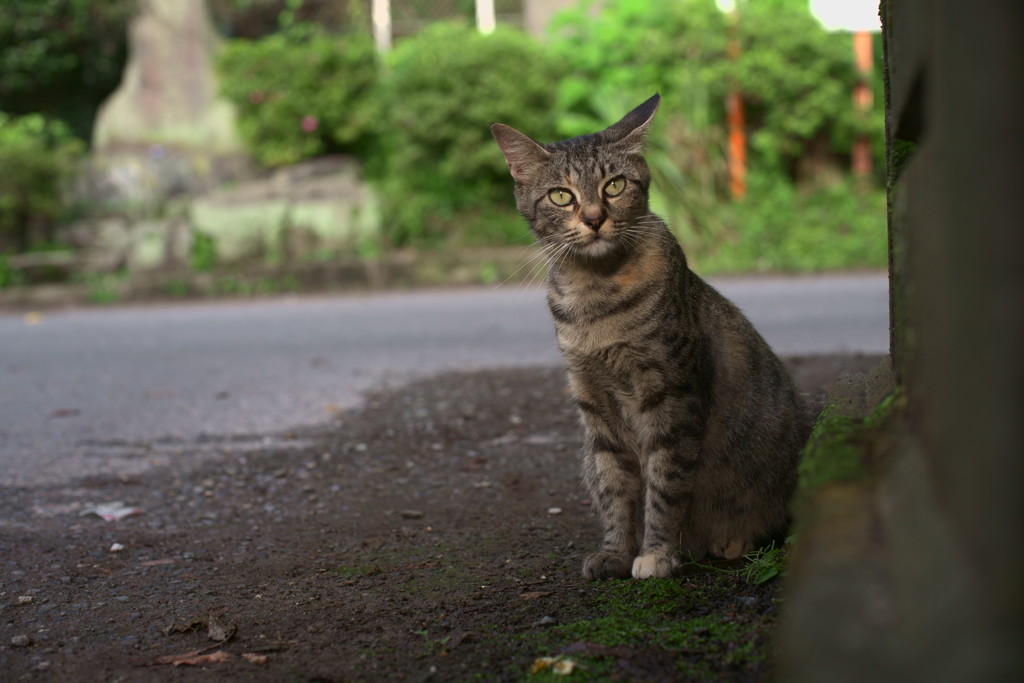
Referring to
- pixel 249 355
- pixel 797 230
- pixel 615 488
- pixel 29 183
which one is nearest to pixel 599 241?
pixel 615 488

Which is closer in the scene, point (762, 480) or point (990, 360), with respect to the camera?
point (990, 360)

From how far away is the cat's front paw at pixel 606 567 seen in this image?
9.14ft

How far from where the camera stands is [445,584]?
2.76 metres

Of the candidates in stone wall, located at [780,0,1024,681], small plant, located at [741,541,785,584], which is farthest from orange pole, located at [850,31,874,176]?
stone wall, located at [780,0,1024,681]

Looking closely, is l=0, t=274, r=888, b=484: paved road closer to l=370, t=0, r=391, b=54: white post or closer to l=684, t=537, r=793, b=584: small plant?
l=684, t=537, r=793, b=584: small plant

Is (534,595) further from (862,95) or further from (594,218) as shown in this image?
(862,95)

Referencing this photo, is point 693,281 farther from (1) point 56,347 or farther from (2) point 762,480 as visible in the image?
(1) point 56,347

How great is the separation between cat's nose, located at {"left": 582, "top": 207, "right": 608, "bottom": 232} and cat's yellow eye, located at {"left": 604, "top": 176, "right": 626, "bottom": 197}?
12cm

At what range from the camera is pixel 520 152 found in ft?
10.8

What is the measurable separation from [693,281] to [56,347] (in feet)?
21.4

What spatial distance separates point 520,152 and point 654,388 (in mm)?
968

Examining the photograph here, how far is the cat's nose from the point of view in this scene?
2988 mm

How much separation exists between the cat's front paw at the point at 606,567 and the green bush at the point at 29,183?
11417 millimetres

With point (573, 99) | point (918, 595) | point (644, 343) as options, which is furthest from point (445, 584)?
point (573, 99)
